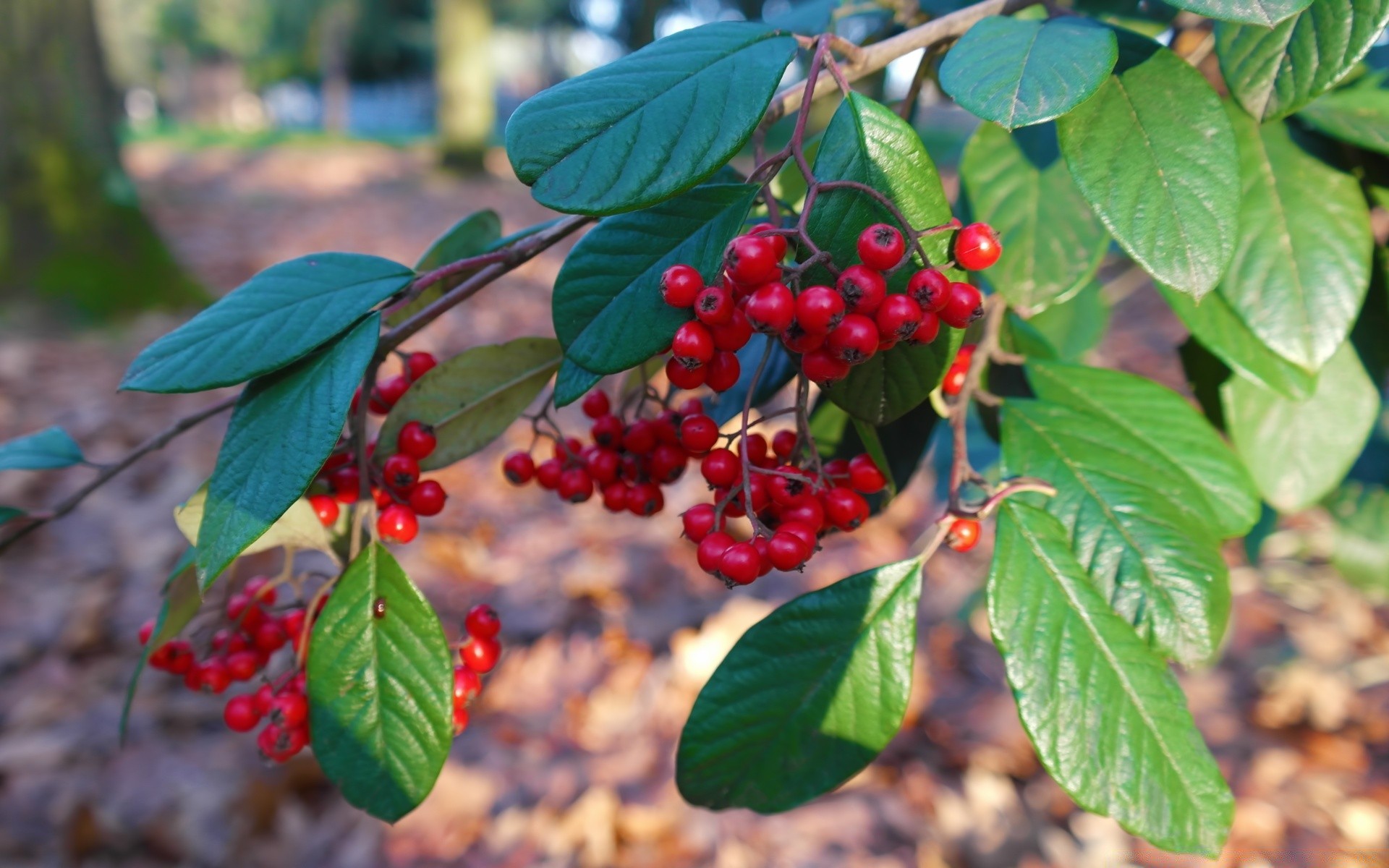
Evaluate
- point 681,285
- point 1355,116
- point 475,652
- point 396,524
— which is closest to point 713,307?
point 681,285

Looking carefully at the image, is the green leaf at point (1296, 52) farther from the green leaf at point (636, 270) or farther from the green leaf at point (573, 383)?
the green leaf at point (573, 383)

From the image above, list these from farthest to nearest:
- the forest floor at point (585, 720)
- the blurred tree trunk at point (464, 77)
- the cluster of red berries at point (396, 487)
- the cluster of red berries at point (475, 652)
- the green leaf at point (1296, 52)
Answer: the blurred tree trunk at point (464, 77)
the forest floor at point (585, 720)
the cluster of red berries at point (475, 652)
the cluster of red berries at point (396, 487)
the green leaf at point (1296, 52)

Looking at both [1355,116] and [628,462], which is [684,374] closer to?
[628,462]

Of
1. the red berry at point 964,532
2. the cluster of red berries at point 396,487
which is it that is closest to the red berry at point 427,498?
the cluster of red berries at point 396,487

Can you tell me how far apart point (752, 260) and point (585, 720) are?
1.97 meters

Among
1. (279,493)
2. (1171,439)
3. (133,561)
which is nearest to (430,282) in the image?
(279,493)

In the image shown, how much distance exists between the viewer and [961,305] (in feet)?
2.03

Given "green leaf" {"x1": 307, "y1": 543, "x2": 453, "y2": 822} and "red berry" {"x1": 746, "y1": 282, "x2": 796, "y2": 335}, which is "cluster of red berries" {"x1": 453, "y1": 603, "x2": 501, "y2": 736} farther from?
"red berry" {"x1": 746, "y1": 282, "x2": 796, "y2": 335}

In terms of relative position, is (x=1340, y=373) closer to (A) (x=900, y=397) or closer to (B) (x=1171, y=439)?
(B) (x=1171, y=439)

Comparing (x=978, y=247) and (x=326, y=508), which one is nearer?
(x=978, y=247)

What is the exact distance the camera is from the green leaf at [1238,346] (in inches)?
32.7

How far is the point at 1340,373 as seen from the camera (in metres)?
0.98

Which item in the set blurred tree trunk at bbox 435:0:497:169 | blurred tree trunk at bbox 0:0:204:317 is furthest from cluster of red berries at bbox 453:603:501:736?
blurred tree trunk at bbox 435:0:497:169

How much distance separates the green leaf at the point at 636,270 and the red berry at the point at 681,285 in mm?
23
